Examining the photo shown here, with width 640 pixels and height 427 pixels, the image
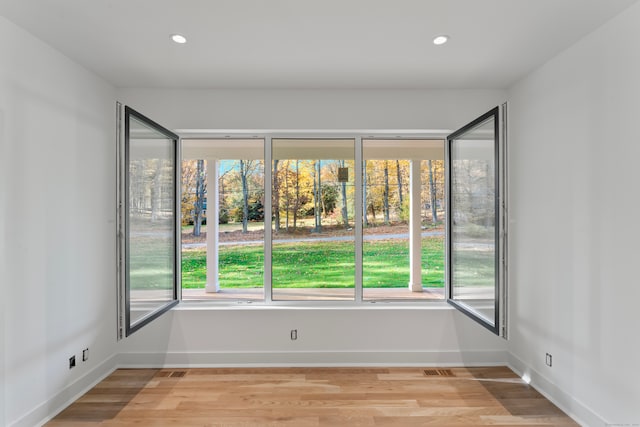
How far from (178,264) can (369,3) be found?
2.86 m

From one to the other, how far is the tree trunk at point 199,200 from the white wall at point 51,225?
0.73 metres

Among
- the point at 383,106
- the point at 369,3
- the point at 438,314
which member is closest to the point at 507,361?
the point at 438,314

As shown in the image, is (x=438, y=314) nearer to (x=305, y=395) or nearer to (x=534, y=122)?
(x=305, y=395)

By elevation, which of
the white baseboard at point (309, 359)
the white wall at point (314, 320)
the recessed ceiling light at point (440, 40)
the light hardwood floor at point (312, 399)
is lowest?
the light hardwood floor at point (312, 399)

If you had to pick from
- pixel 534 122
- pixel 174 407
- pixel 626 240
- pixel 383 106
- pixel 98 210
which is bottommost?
pixel 174 407

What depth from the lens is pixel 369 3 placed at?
76.5 inches

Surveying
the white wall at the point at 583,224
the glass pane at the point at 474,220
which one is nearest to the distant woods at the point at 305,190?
the glass pane at the point at 474,220

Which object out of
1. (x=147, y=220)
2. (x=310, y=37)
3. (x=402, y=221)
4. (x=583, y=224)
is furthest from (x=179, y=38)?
(x=583, y=224)

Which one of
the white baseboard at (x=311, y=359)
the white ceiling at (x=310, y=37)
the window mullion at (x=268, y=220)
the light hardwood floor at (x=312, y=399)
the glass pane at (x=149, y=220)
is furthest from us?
the window mullion at (x=268, y=220)

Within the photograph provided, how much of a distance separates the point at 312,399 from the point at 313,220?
1620mm

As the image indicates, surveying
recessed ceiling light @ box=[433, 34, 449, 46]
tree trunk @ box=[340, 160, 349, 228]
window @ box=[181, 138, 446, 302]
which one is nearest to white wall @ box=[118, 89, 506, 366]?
window @ box=[181, 138, 446, 302]

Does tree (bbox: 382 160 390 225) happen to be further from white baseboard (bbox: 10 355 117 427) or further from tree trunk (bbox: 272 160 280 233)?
white baseboard (bbox: 10 355 117 427)

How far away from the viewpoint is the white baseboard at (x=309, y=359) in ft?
10.9

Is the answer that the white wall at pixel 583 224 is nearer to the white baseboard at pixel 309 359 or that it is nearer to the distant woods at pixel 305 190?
the white baseboard at pixel 309 359
